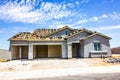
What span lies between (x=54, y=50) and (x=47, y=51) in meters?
1.30

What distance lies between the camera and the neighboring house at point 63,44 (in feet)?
99.0

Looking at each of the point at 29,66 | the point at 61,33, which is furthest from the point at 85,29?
the point at 29,66

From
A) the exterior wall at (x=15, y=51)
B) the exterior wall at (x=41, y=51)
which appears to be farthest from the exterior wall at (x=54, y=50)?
the exterior wall at (x=15, y=51)

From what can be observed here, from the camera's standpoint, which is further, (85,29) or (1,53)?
(1,53)

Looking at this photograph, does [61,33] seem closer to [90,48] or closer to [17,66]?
[90,48]

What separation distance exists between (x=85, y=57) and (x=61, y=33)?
22.3 feet

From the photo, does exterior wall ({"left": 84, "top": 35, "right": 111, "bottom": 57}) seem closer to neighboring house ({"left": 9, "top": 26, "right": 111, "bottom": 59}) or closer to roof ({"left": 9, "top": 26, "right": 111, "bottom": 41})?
neighboring house ({"left": 9, "top": 26, "right": 111, "bottom": 59})

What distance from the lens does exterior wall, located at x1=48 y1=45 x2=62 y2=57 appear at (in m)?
34.8

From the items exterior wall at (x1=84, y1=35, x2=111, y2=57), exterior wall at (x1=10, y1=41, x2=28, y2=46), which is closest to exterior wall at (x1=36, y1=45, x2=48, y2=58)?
exterior wall at (x1=10, y1=41, x2=28, y2=46)

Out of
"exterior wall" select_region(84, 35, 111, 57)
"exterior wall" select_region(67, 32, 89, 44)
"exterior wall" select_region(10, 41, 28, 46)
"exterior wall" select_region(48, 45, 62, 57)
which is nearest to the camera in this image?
"exterior wall" select_region(10, 41, 28, 46)

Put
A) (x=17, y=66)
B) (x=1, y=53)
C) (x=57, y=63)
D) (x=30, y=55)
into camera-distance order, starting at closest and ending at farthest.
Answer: (x=17, y=66)
(x=57, y=63)
(x=30, y=55)
(x=1, y=53)

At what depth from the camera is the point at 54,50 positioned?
115 ft

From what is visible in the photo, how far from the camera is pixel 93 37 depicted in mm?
31672

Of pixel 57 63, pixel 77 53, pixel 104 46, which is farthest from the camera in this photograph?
pixel 77 53
